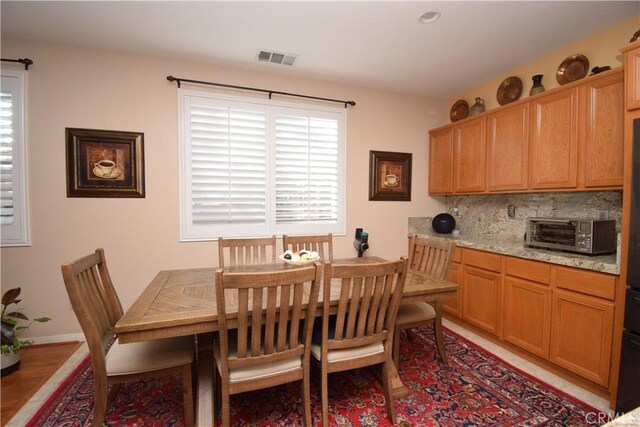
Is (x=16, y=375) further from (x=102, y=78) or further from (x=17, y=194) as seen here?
(x=102, y=78)

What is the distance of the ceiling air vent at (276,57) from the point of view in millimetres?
2707

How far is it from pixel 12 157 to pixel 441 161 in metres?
4.32

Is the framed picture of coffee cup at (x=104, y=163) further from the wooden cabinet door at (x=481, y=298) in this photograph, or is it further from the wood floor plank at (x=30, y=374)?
the wooden cabinet door at (x=481, y=298)

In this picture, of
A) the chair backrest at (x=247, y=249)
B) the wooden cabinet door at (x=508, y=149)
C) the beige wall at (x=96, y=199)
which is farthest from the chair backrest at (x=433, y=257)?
the beige wall at (x=96, y=199)

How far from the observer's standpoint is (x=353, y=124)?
11.4 feet

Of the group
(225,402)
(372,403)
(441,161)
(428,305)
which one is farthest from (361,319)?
(441,161)

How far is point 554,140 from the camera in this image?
94.8 inches

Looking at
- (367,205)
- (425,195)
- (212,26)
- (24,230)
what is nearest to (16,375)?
(24,230)

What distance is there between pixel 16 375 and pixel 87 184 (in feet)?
5.08

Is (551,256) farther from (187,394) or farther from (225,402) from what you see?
(187,394)

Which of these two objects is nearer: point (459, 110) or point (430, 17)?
point (430, 17)

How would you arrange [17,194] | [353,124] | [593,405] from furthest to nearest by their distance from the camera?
[353,124] → [17,194] → [593,405]

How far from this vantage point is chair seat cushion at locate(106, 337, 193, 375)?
149 cm

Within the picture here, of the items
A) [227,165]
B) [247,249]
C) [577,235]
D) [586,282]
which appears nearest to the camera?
[586,282]
